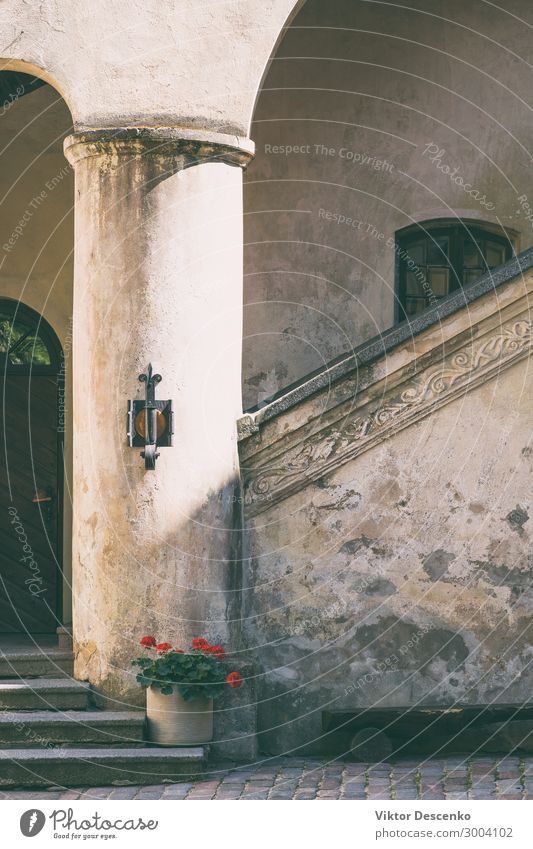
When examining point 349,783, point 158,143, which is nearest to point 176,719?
point 349,783

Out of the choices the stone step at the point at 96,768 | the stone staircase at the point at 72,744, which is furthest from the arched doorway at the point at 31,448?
the stone step at the point at 96,768

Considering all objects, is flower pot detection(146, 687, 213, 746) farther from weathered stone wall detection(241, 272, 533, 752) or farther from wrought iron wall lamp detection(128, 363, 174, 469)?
wrought iron wall lamp detection(128, 363, 174, 469)

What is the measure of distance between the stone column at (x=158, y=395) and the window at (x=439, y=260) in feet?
10.0

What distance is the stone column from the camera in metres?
10.2

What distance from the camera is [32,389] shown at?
12914 millimetres

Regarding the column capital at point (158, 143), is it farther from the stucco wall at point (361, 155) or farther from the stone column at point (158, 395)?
the stucco wall at point (361, 155)

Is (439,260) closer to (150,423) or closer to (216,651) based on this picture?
(150,423)

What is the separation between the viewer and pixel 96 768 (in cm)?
955

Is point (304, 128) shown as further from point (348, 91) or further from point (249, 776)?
point (249, 776)

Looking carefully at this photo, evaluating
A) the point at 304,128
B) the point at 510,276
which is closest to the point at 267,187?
the point at 304,128

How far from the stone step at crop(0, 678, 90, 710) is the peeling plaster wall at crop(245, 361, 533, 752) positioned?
4.31 feet

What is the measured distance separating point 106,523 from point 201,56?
3446 millimetres

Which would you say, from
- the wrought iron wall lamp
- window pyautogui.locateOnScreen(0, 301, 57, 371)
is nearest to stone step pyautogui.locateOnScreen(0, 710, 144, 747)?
the wrought iron wall lamp

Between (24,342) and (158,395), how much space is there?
313cm
